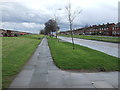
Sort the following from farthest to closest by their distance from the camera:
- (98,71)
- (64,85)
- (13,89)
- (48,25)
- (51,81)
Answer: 1. (48,25)
2. (98,71)
3. (51,81)
4. (64,85)
5. (13,89)

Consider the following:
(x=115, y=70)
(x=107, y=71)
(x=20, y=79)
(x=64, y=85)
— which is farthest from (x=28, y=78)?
(x=115, y=70)

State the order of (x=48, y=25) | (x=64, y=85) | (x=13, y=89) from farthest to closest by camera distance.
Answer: (x=48, y=25) → (x=64, y=85) → (x=13, y=89)

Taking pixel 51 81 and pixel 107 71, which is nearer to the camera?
pixel 51 81

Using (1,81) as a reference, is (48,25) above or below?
above

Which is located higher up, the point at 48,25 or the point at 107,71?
the point at 48,25

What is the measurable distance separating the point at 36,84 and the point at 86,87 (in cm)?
165

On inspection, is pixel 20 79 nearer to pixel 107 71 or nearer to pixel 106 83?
pixel 106 83

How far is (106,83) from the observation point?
177 inches

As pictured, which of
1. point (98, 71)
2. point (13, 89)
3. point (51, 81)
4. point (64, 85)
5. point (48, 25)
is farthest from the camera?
point (48, 25)

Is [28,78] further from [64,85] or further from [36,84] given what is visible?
[64,85]

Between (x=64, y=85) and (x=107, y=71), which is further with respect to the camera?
(x=107, y=71)

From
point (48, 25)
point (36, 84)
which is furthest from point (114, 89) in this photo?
point (48, 25)

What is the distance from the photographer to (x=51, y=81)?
465cm

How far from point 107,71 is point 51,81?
2.90 m
